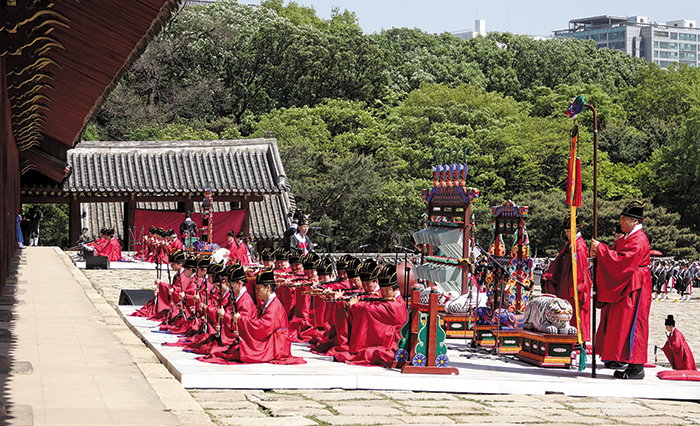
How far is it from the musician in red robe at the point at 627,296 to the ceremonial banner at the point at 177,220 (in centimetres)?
2152

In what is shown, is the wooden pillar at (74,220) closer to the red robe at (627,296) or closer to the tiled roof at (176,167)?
the tiled roof at (176,167)

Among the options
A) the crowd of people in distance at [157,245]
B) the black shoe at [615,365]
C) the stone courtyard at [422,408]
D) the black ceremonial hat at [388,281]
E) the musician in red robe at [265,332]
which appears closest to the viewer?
the stone courtyard at [422,408]

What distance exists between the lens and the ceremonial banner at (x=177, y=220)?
29.7m

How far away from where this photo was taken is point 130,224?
29.6 metres

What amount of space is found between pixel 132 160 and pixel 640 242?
80.1ft

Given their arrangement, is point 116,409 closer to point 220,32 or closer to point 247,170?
point 247,170

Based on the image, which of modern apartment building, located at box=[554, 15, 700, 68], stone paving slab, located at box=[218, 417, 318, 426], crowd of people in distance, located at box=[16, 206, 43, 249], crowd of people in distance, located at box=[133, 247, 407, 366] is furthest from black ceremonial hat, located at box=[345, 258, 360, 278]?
modern apartment building, located at box=[554, 15, 700, 68]

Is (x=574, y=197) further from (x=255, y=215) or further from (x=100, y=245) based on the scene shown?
(x=255, y=215)

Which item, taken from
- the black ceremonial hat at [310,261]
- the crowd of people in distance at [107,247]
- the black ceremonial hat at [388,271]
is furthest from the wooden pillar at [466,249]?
the crowd of people in distance at [107,247]

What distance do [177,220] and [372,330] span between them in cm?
2201

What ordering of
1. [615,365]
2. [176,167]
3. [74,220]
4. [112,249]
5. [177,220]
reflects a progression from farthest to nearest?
[176,167], [177,220], [74,220], [112,249], [615,365]

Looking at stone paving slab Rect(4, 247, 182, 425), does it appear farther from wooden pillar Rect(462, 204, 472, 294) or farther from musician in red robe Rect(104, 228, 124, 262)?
musician in red robe Rect(104, 228, 124, 262)

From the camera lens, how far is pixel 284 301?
40.2 feet

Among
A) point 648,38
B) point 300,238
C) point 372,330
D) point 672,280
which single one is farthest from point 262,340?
point 648,38
